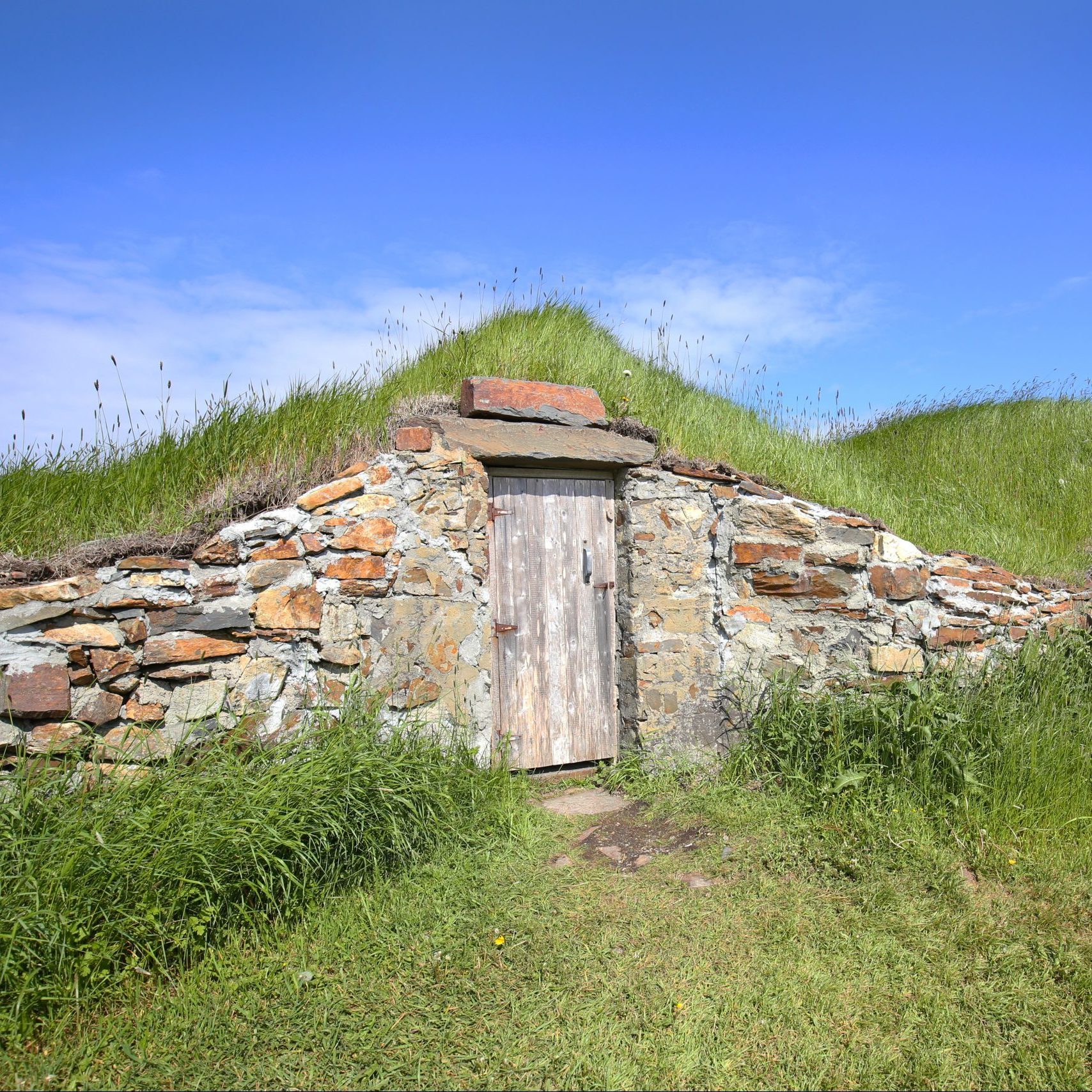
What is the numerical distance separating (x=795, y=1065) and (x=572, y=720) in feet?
9.30

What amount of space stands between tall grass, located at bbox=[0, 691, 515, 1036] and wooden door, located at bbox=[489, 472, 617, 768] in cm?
112

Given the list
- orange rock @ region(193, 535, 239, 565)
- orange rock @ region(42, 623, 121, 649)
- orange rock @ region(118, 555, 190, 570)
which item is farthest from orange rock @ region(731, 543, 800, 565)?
orange rock @ region(42, 623, 121, 649)

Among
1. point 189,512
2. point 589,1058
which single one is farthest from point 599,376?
point 589,1058

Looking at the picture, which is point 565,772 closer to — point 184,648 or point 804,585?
point 804,585

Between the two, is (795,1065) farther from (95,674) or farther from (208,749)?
(95,674)

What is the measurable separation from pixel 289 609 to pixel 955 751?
3.88 meters

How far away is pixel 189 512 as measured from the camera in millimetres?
4500

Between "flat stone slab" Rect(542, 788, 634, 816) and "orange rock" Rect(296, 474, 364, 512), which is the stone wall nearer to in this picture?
"orange rock" Rect(296, 474, 364, 512)

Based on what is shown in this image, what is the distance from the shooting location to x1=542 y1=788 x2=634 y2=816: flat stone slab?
4.95 meters

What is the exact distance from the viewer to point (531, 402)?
206 inches

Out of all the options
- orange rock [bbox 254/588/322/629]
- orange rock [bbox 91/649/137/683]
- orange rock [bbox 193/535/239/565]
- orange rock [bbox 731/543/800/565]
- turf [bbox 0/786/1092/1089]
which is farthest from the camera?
orange rock [bbox 731/543/800/565]

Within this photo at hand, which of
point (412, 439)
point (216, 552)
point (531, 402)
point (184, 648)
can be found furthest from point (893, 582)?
point (184, 648)

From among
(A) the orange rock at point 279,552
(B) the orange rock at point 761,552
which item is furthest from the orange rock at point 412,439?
(B) the orange rock at point 761,552

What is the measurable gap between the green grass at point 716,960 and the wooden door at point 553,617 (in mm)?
778
